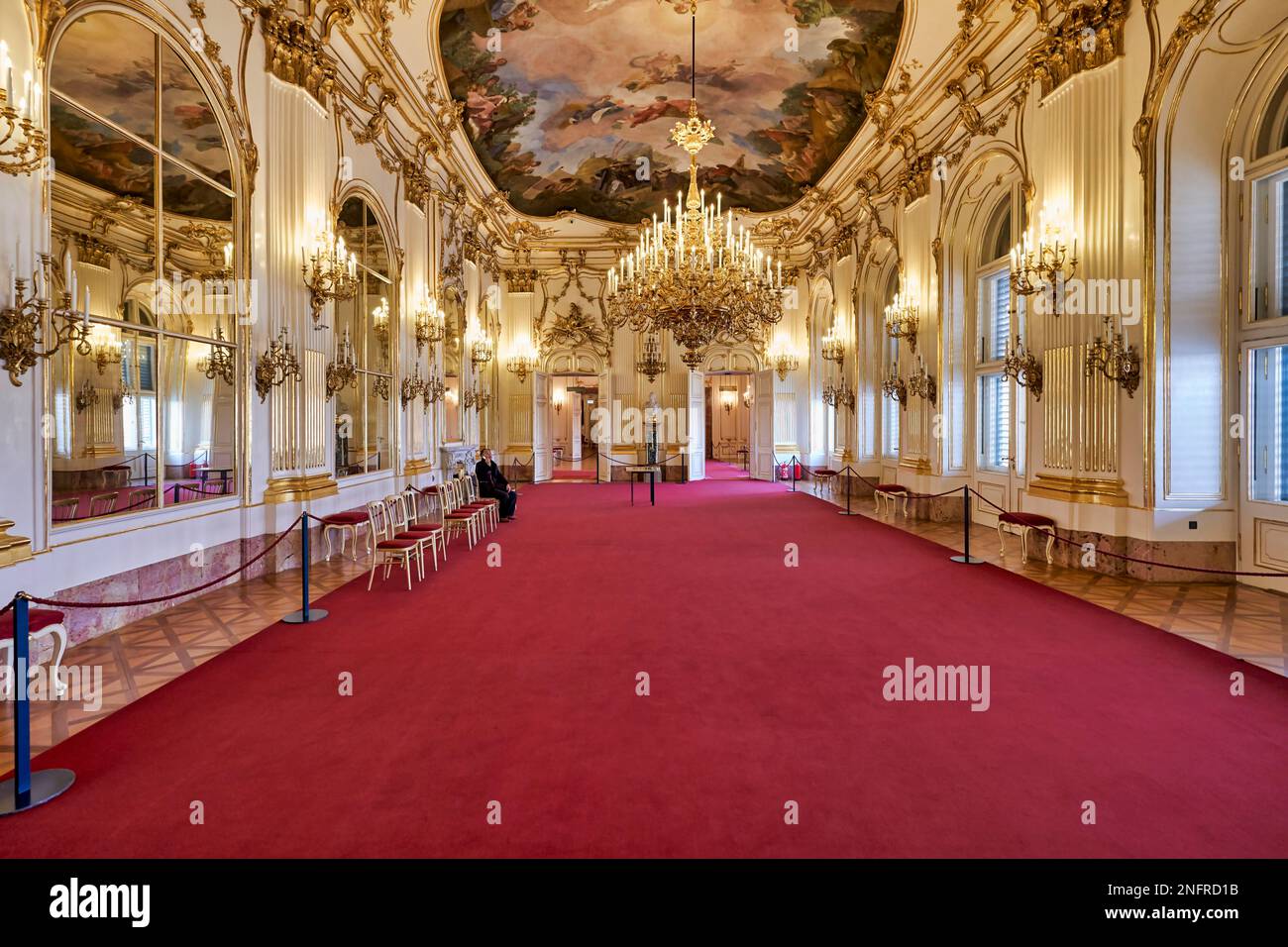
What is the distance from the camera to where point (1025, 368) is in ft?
25.8

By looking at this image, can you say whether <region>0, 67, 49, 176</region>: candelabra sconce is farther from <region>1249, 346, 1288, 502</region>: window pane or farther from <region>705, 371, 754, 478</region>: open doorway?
<region>705, 371, 754, 478</region>: open doorway

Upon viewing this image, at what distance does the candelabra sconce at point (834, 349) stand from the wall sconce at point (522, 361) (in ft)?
25.2

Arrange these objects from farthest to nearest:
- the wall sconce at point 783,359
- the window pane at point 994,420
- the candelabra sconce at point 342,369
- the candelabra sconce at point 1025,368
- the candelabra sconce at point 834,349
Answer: the wall sconce at point 783,359
the candelabra sconce at point 834,349
the window pane at point 994,420
the candelabra sconce at point 342,369
the candelabra sconce at point 1025,368

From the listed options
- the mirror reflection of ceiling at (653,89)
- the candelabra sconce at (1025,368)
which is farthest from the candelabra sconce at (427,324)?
the candelabra sconce at (1025,368)

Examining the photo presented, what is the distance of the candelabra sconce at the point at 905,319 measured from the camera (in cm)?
1105

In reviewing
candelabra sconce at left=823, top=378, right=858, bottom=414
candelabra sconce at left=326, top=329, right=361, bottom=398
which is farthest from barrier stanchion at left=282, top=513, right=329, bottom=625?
candelabra sconce at left=823, top=378, right=858, bottom=414

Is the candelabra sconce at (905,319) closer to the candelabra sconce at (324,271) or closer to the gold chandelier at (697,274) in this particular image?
the gold chandelier at (697,274)

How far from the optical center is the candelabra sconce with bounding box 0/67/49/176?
387cm

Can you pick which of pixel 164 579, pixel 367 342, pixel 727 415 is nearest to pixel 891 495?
pixel 367 342

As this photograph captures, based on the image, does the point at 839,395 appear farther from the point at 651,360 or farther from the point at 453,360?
the point at 453,360

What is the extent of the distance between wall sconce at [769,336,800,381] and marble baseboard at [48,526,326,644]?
43.0 feet

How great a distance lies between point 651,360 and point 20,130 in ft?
48.0

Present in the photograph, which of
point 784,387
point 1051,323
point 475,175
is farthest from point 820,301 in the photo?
point 1051,323
